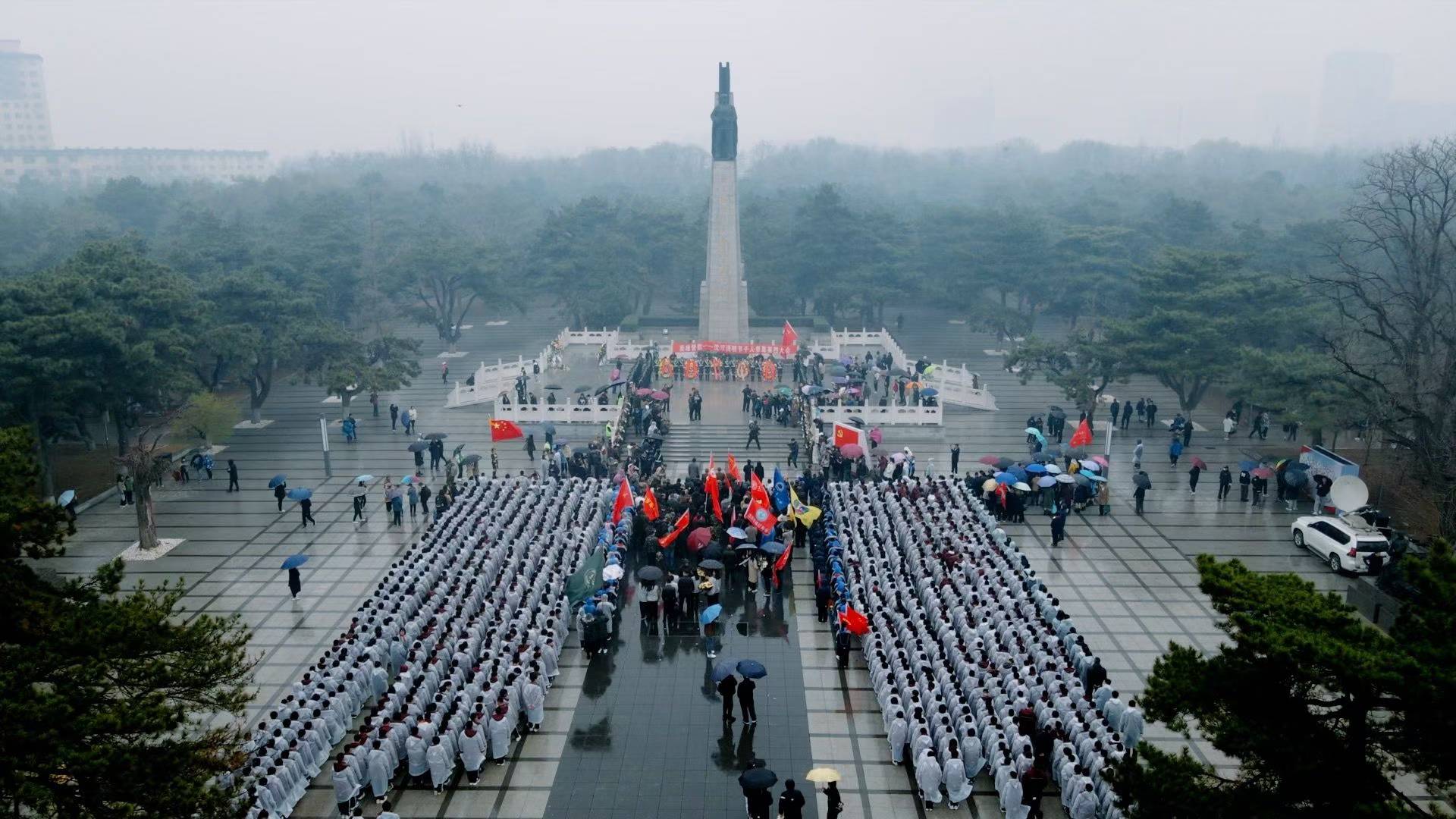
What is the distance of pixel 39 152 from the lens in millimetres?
122000

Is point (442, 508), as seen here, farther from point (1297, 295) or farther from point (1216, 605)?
point (1297, 295)

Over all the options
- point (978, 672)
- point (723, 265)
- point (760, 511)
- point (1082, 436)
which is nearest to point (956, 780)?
point (978, 672)

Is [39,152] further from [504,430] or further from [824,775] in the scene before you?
[824,775]

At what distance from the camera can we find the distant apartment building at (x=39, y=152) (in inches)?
4783

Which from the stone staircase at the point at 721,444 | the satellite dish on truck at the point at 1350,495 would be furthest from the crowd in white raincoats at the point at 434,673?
the satellite dish on truck at the point at 1350,495

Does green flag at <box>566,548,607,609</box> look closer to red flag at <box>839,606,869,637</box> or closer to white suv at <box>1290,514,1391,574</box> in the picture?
red flag at <box>839,606,869,637</box>

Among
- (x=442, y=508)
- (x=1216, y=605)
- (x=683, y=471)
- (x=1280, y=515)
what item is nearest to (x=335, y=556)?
(x=442, y=508)

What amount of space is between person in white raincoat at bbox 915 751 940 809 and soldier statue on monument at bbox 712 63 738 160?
30248 mm

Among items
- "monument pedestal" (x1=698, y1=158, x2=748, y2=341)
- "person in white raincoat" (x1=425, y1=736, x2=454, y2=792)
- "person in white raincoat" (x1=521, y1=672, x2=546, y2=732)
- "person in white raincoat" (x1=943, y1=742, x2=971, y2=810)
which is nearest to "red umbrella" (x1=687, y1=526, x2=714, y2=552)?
"person in white raincoat" (x1=521, y1=672, x2=546, y2=732)

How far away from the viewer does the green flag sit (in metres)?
16.5

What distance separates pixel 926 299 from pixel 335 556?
35.1 meters

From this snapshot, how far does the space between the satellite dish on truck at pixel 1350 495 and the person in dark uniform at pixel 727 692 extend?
13694mm

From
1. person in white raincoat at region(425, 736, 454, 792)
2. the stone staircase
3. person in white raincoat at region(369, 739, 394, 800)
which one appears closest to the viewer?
person in white raincoat at region(369, 739, 394, 800)

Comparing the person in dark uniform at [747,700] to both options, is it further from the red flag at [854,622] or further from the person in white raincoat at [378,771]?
the person in white raincoat at [378,771]
